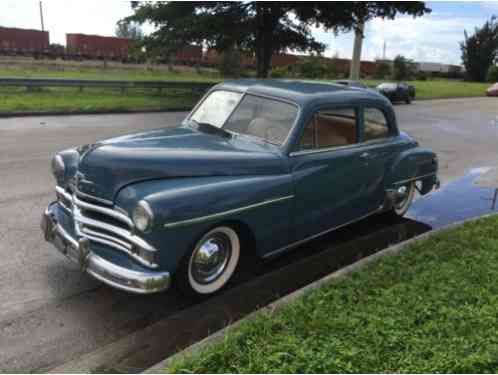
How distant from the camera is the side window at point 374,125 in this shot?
506 cm

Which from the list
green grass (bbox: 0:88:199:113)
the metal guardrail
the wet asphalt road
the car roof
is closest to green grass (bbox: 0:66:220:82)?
the metal guardrail

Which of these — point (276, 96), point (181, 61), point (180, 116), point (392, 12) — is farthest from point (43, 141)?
point (181, 61)

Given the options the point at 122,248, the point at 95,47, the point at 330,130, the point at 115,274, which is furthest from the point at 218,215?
the point at 95,47

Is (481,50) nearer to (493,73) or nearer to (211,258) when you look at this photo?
(493,73)

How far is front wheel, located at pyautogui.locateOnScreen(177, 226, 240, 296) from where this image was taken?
11.7 feet

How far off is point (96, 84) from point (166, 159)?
15891 mm

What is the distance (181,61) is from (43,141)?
35033 mm

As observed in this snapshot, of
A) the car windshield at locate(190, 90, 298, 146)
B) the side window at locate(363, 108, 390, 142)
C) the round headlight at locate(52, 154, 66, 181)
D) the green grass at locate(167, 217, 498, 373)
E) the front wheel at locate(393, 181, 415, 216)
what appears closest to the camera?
the green grass at locate(167, 217, 498, 373)

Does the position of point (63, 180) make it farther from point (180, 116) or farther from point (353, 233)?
point (180, 116)

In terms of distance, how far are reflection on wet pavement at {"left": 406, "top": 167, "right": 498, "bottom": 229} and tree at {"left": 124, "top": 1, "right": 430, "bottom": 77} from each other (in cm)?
1484

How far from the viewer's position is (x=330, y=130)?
4.59m

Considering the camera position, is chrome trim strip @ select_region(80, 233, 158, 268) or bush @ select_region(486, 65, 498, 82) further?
bush @ select_region(486, 65, 498, 82)

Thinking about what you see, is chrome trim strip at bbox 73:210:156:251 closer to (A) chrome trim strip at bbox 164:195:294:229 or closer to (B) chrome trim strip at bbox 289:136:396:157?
(A) chrome trim strip at bbox 164:195:294:229

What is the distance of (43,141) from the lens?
386 inches
